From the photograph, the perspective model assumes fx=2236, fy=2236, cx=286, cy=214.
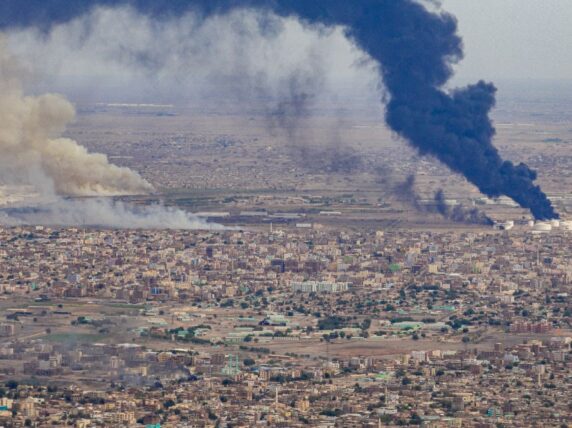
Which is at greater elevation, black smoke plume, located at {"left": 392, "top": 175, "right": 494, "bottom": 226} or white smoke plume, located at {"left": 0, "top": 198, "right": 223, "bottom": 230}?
black smoke plume, located at {"left": 392, "top": 175, "right": 494, "bottom": 226}

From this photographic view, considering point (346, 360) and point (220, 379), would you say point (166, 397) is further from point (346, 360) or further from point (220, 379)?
point (346, 360)

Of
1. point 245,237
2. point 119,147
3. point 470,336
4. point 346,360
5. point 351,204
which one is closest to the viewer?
point 346,360

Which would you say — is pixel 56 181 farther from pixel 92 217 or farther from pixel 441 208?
pixel 441 208

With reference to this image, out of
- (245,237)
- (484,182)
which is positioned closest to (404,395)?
(484,182)

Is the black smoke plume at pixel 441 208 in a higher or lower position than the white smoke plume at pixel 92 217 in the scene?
higher

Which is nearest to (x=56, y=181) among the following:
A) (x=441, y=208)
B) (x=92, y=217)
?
(x=92, y=217)

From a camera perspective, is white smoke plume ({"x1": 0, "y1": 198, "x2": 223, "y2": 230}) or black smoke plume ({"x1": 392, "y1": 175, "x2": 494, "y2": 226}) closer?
white smoke plume ({"x1": 0, "y1": 198, "x2": 223, "y2": 230})

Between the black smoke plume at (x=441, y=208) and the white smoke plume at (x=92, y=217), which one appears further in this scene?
the black smoke plume at (x=441, y=208)

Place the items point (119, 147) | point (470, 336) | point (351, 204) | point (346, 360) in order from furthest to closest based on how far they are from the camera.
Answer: point (119, 147), point (351, 204), point (470, 336), point (346, 360)
